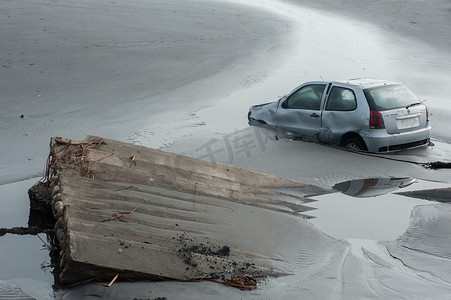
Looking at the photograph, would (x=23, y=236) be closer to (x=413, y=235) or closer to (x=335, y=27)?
(x=413, y=235)

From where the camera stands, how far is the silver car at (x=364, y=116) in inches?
430

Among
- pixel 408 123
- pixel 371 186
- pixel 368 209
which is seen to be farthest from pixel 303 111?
pixel 368 209

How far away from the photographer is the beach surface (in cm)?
674

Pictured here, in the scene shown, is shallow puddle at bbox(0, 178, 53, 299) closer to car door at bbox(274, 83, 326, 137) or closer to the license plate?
car door at bbox(274, 83, 326, 137)

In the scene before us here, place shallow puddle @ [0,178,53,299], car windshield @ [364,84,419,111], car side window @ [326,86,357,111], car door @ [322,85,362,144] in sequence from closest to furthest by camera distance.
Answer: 1. shallow puddle @ [0,178,53,299]
2. car windshield @ [364,84,419,111]
3. car door @ [322,85,362,144]
4. car side window @ [326,86,357,111]

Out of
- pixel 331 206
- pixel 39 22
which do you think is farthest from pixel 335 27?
pixel 331 206

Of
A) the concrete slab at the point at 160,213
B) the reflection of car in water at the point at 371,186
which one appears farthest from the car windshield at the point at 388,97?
the concrete slab at the point at 160,213

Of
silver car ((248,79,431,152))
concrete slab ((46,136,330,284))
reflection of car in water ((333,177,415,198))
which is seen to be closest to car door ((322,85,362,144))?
silver car ((248,79,431,152))

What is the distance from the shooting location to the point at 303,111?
12.2m

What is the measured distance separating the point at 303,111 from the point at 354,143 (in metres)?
1.44

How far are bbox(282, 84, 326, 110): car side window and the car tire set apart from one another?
101 centimetres

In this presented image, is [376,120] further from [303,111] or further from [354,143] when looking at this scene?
[303,111]

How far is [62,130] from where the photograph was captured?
43.3 ft

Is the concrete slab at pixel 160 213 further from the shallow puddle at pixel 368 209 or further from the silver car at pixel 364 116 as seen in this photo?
the silver car at pixel 364 116
